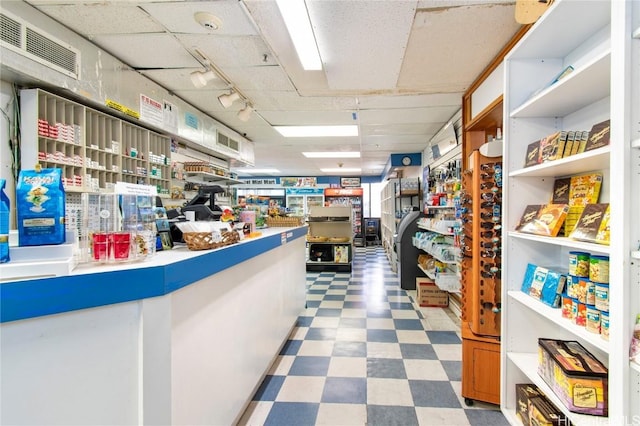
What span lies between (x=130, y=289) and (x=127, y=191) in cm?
47

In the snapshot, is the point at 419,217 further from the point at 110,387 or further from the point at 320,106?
the point at 110,387

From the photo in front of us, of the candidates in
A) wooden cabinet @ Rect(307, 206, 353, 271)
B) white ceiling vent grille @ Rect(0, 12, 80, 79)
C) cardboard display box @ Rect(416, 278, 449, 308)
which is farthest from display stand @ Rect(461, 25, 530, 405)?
wooden cabinet @ Rect(307, 206, 353, 271)

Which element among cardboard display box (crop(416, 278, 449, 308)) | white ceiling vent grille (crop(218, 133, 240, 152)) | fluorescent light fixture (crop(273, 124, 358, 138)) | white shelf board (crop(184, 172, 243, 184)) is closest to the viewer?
cardboard display box (crop(416, 278, 449, 308))

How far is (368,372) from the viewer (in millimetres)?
2824

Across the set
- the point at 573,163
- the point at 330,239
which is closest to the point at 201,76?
the point at 573,163

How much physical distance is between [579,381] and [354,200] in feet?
38.2

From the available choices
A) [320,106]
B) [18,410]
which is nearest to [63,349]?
[18,410]

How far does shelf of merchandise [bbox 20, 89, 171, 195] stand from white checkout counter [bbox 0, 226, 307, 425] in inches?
74.0

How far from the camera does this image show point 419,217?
19.2ft

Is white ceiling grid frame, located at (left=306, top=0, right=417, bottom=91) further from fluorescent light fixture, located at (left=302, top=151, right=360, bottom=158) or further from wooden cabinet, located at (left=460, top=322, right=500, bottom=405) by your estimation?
fluorescent light fixture, located at (left=302, top=151, right=360, bottom=158)

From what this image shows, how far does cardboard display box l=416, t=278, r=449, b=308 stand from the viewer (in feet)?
15.3

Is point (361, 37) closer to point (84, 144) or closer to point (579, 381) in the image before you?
point (579, 381)

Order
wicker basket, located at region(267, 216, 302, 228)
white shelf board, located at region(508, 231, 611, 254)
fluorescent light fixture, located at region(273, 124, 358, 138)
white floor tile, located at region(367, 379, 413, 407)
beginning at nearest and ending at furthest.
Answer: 1. white shelf board, located at region(508, 231, 611, 254)
2. white floor tile, located at region(367, 379, 413, 407)
3. wicker basket, located at region(267, 216, 302, 228)
4. fluorescent light fixture, located at region(273, 124, 358, 138)

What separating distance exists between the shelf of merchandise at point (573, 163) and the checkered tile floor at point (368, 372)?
2.16ft
